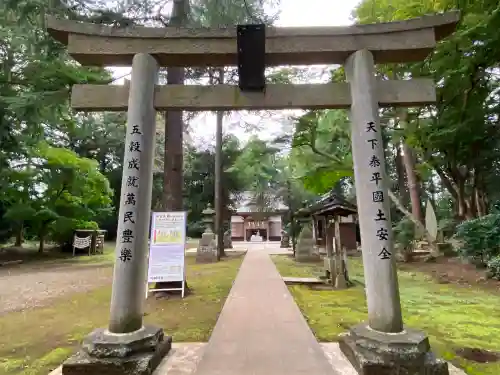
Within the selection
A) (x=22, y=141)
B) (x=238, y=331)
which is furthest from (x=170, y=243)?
(x=22, y=141)

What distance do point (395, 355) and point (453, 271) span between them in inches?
389

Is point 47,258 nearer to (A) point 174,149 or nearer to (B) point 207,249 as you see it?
(B) point 207,249

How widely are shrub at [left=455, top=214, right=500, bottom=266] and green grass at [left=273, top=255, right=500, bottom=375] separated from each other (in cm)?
170

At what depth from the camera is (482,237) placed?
9.69 metres

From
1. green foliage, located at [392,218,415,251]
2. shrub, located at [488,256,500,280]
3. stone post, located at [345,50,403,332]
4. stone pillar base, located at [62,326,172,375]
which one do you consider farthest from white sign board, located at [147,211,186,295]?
green foliage, located at [392,218,415,251]

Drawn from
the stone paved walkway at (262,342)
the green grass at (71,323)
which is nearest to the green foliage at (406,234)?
the stone paved walkway at (262,342)

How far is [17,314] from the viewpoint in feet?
19.8

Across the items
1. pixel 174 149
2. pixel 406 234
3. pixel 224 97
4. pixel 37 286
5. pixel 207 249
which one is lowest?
pixel 37 286

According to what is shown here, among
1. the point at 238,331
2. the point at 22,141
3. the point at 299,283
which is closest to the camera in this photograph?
the point at 238,331

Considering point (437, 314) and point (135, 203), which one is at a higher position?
point (135, 203)

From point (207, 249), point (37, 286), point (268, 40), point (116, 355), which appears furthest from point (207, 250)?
point (268, 40)

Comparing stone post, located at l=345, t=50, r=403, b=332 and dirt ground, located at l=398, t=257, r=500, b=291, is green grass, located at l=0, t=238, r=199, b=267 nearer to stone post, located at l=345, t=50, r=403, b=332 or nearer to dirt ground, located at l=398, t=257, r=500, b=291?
dirt ground, located at l=398, t=257, r=500, b=291

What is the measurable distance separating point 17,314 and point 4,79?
747cm

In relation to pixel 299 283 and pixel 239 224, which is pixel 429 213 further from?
pixel 239 224
